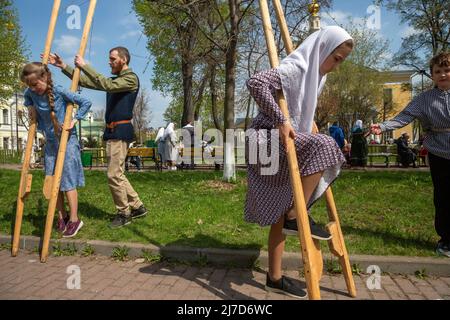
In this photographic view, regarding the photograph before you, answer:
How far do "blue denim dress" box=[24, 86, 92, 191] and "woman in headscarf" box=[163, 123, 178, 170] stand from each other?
10.2 m

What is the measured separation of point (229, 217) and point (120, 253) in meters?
1.53

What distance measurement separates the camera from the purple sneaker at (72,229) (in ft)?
14.6

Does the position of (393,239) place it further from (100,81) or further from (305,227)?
(100,81)

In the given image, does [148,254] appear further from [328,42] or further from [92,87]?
[328,42]

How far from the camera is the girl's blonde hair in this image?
410 centimetres

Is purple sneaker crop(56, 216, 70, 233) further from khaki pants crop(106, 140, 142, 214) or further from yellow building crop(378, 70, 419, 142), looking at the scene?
yellow building crop(378, 70, 419, 142)

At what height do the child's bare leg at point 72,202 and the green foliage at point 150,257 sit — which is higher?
the child's bare leg at point 72,202

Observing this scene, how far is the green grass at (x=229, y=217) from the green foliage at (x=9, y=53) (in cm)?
2328

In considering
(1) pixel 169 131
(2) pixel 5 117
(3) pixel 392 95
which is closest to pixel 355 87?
(3) pixel 392 95

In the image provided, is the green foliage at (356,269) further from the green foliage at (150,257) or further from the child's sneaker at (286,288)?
the green foliage at (150,257)

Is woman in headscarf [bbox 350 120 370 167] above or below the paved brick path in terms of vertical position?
above

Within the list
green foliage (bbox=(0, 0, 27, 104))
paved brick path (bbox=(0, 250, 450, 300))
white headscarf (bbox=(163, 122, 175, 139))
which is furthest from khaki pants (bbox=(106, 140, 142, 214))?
green foliage (bbox=(0, 0, 27, 104))

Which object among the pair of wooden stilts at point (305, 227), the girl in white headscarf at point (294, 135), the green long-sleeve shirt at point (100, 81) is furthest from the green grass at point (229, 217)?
the green long-sleeve shirt at point (100, 81)

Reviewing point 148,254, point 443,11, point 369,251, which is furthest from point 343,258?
point 443,11
